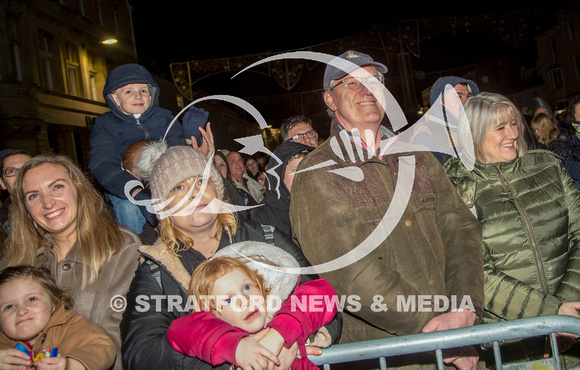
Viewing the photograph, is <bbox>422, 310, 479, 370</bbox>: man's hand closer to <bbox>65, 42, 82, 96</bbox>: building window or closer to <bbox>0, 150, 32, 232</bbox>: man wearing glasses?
<bbox>0, 150, 32, 232</bbox>: man wearing glasses

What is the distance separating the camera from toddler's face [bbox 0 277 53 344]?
2162 mm

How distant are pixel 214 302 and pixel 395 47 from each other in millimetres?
10615

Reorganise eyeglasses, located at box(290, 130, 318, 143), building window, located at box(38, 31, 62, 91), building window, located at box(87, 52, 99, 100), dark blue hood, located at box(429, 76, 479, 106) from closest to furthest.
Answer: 1. dark blue hood, located at box(429, 76, 479, 106)
2. eyeglasses, located at box(290, 130, 318, 143)
3. building window, located at box(38, 31, 62, 91)
4. building window, located at box(87, 52, 99, 100)

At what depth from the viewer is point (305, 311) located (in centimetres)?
194

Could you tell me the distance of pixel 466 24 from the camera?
36.8 ft

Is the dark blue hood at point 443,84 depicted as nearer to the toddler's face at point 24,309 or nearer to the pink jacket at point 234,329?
the pink jacket at point 234,329

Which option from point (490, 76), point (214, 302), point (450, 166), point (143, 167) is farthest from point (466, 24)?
point (490, 76)

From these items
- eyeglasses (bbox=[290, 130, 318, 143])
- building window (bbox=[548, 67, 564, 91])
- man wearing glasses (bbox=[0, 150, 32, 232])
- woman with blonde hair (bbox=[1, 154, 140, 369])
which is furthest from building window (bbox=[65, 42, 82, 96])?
building window (bbox=[548, 67, 564, 91])

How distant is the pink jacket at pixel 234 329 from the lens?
1.75m

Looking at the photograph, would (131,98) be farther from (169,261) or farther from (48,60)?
(48,60)

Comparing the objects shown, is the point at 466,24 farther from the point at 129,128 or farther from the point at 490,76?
the point at 490,76

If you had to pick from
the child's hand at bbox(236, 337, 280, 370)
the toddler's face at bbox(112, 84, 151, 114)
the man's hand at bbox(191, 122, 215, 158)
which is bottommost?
the child's hand at bbox(236, 337, 280, 370)

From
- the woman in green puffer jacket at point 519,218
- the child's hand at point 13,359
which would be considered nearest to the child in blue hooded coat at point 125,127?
the child's hand at point 13,359

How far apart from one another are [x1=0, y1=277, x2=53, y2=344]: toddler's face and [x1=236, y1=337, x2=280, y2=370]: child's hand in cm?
122
